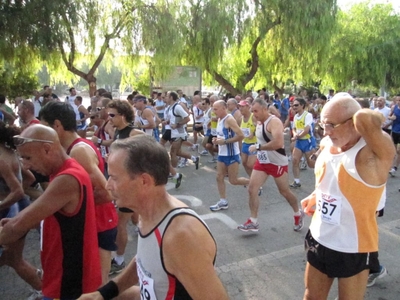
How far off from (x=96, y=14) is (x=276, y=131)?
44.2ft

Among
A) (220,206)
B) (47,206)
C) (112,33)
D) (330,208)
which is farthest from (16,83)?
(330,208)

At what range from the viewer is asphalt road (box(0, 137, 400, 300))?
13.1ft

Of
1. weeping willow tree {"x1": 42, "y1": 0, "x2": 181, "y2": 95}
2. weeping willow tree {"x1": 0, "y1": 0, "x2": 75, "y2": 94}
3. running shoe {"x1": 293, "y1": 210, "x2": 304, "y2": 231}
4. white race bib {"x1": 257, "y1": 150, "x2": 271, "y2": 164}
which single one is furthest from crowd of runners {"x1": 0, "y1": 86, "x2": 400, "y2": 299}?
weeping willow tree {"x1": 42, "y1": 0, "x2": 181, "y2": 95}

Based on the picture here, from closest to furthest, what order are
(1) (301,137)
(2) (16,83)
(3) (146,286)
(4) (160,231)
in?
1. (4) (160,231)
2. (3) (146,286)
3. (1) (301,137)
4. (2) (16,83)

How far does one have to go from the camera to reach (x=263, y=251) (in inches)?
193

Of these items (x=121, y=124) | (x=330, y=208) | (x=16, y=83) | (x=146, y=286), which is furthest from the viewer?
(x=16, y=83)

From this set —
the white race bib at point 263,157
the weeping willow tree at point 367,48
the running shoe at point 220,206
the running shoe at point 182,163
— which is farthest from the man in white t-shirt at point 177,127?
the weeping willow tree at point 367,48

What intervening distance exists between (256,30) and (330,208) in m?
18.6

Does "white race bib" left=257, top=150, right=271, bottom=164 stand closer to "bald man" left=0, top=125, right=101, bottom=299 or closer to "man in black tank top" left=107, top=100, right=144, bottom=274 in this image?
"man in black tank top" left=107, top=100, right=144, bottom=274

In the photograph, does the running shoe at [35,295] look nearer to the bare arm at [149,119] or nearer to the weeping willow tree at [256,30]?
the bare arm at [149,119]

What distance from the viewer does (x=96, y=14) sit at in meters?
16.6

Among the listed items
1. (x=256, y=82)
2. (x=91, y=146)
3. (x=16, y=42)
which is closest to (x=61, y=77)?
(x=16, y=42)

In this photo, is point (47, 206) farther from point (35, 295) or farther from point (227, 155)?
point (227, 155)

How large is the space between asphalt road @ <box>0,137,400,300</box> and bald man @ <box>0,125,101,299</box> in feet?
6.09
